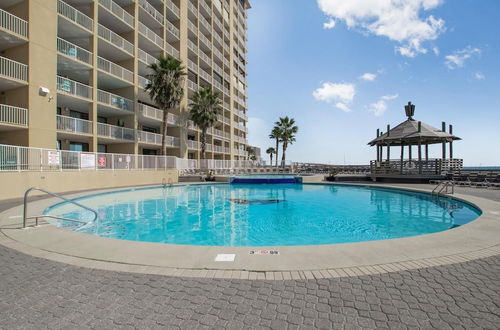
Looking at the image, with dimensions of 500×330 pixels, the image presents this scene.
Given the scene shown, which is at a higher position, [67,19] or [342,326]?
[67,19]

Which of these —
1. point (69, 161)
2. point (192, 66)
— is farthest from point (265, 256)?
point (192, 66)

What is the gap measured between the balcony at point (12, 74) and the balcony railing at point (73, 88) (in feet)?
7.35

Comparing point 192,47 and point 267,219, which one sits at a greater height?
point 192,47

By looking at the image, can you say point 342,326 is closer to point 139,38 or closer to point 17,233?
point 17,233

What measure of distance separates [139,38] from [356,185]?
85.3ft

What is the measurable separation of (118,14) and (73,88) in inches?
359

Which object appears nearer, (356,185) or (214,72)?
(356,185)

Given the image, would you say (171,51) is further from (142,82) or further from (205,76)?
(205,76)

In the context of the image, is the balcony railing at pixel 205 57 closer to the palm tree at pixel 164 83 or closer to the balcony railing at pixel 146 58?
the balcony railing at pixel 146 58

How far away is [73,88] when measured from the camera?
19.3 metres

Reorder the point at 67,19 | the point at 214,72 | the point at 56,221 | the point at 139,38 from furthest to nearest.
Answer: the point at 214,72 → the point at 139,38 → the point at 67,19 → the point at 56,221

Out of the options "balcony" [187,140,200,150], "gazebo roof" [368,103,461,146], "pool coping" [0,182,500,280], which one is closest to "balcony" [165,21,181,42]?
"balcony" [187,140,200,150]

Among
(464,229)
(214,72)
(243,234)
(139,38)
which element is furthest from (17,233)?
(214,72)

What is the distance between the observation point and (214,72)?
141 feet
